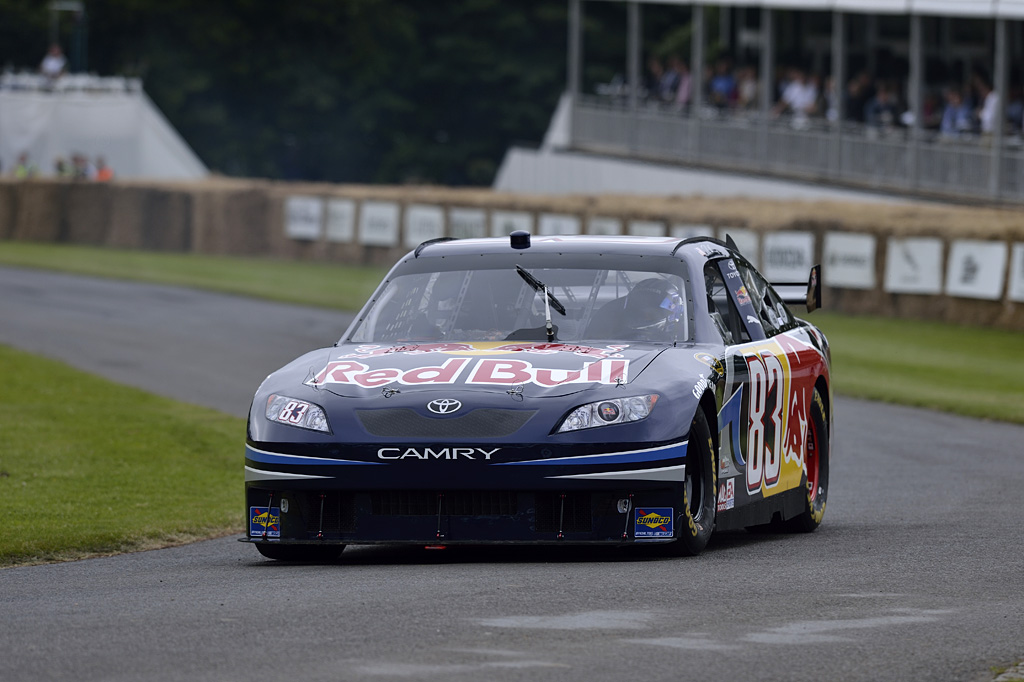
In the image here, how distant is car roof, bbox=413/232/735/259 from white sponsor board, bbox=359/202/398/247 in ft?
97.8

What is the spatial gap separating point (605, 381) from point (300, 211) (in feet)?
114

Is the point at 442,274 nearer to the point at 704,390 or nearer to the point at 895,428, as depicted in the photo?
the point at 704,390

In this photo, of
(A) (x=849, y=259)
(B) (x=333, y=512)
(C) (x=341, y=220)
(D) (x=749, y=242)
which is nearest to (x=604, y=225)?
(D) (x=749, y=242)

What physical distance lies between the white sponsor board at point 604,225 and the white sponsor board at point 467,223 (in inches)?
150

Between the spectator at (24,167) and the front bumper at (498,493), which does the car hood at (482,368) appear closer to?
the front bumper at (498,493)

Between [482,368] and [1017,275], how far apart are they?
19.1 meters

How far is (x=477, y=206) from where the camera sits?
36.8m

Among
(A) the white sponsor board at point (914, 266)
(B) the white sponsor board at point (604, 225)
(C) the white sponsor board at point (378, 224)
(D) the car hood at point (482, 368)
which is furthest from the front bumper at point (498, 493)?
(C) the white sponsor board at point (378, 224)

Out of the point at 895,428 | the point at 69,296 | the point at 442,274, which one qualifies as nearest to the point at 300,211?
the point at 69,296

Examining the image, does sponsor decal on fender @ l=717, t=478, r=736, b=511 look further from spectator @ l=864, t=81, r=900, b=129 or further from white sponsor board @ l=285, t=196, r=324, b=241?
white sponsor board @ l=285, t=196, r=324, b=241

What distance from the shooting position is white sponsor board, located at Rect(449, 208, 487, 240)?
36562 mm

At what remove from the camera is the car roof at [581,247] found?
30.1ft

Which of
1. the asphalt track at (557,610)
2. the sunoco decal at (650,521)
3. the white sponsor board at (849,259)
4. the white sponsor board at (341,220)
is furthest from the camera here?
the white sponsor board at (341,220)

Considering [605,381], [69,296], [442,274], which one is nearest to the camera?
[605,381]
